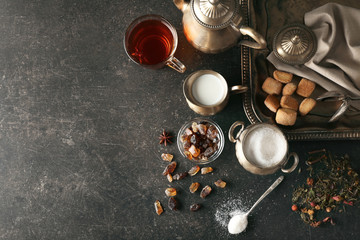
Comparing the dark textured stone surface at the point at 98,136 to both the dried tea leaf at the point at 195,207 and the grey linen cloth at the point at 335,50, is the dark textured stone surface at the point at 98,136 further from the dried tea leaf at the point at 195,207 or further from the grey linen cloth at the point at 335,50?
the grey linen cloth at the point at 335,50

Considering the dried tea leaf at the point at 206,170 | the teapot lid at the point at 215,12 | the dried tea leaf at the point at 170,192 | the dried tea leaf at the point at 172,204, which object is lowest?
the dried tea leaf at the point at 172,204

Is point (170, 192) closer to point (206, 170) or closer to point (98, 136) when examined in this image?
point (206, 170)

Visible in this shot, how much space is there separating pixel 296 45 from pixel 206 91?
0.36 m

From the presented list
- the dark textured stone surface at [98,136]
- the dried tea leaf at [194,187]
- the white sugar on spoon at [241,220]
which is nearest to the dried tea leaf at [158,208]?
the dark textured stone surface at [98,136]

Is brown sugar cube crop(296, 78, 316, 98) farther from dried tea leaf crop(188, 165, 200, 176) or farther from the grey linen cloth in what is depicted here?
dried tea leaf crop(188, 165, 200, 176)

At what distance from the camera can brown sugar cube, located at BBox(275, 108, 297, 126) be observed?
→ 1.24 metres

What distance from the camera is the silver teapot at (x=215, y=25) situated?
109 centimetres

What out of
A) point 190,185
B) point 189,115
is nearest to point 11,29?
point 189,115

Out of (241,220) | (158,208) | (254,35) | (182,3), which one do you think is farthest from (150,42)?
(241,220)

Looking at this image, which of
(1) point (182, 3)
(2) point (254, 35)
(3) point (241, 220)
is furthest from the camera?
(3) point (241, 220)

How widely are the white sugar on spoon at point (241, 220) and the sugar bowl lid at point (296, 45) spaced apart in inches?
17.3

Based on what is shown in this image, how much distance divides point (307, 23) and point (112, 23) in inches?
29.1

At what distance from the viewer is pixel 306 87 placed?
1.27 m

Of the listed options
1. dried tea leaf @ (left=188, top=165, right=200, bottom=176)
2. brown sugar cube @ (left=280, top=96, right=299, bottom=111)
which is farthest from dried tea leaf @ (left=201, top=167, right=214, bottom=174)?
brown sugar cube @ (left=280, top=96, right=299, bottom=111)
